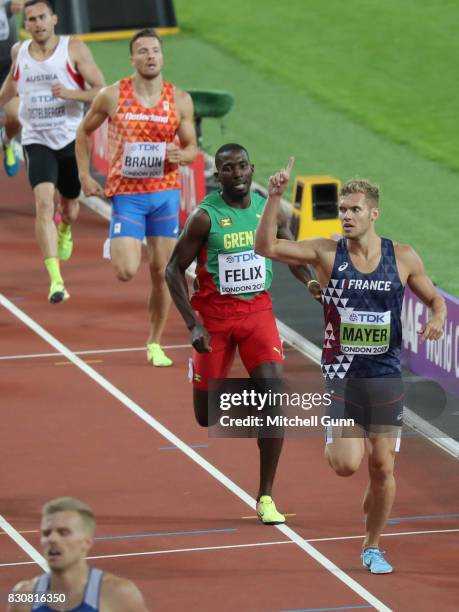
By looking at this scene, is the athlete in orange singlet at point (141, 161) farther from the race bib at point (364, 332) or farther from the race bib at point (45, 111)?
the race bib at point (364, 332)

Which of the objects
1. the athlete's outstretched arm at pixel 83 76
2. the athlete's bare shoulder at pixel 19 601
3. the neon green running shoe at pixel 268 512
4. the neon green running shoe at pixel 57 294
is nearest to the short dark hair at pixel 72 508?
the athlete's bare shoulder at pixel 19 601

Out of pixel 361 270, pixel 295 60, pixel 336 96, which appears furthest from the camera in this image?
pixel 295 60

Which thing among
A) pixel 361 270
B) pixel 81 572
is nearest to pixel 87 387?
pixel 361 270

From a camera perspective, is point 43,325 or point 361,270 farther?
point 43,325

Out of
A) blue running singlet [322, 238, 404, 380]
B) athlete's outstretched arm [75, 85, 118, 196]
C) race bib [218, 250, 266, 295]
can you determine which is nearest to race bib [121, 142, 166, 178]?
athlete's outstretched arm [75, 85, 118, 196]

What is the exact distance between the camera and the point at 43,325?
1545 centimetres

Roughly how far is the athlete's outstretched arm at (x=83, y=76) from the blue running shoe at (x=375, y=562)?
249 inches

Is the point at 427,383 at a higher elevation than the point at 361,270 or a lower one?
lower

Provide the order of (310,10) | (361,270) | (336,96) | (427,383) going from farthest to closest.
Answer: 1. (310,10)
2. (336,96)
3. (427,383)
4. (361,270)

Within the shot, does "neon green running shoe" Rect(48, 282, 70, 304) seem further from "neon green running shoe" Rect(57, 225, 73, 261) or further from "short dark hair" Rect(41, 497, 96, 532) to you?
"short dark hair" Rect(41, 497, 96, 532)

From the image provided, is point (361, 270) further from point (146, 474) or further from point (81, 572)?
point (81, 572)

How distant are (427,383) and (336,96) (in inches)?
516

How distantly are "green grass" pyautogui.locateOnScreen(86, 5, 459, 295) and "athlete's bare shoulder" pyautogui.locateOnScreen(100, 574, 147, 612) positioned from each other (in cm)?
1031

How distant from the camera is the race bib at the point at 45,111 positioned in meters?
15.3
